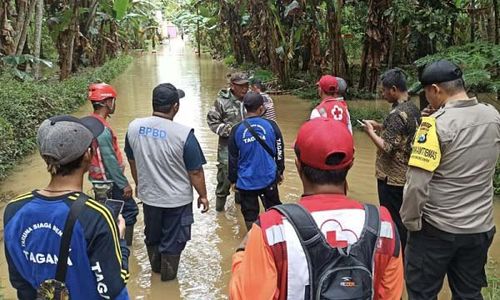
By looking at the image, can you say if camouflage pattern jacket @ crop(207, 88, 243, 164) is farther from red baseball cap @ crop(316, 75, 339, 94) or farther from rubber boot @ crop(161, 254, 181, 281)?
rubber boot @ crop(161, 254, 181, 281)

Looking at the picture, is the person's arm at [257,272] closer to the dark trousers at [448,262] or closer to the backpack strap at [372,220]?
the backpack strap at [372,220]

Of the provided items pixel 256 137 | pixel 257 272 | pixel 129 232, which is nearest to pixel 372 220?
pixel 257 272

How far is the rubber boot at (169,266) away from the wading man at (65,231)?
7.45 feet

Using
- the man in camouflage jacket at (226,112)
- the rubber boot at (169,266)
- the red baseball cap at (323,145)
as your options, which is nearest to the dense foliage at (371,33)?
the man in camouflage jacket at (226,112)

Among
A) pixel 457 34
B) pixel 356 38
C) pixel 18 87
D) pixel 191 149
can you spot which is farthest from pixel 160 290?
pixel 356 38

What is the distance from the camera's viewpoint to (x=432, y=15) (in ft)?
33.9

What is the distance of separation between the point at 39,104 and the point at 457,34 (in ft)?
32.9

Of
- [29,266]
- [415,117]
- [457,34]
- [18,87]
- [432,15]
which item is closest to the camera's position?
[29,266]

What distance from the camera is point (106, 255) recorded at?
221 centimetres

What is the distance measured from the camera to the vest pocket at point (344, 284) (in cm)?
176

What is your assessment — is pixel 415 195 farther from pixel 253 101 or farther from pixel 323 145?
pixel 253 101

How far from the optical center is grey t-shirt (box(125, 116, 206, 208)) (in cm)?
424

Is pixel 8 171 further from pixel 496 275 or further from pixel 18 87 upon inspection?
pixel 496 275

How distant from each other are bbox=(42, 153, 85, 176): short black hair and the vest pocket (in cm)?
119
